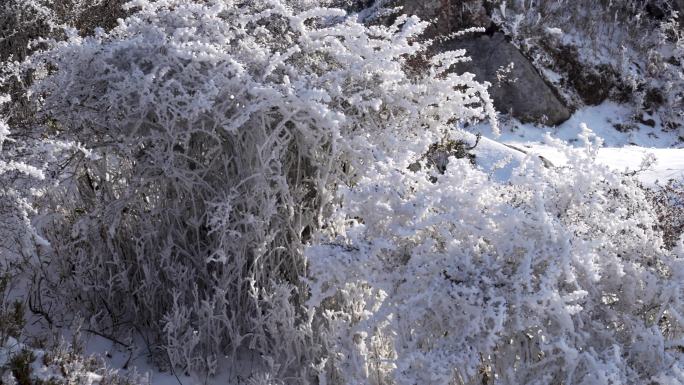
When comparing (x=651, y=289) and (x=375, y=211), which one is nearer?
(x=651, y=289)

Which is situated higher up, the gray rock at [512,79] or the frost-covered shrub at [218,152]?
the frost-covered shrub at [218,152]

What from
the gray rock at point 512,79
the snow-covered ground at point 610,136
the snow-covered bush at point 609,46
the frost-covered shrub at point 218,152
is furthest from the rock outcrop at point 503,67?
the frost-covered shrub at point 218,152

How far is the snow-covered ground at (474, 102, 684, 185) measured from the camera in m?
6.91

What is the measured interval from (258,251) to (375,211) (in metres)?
0.80

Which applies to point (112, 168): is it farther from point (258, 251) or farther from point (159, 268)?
point (258, 251)

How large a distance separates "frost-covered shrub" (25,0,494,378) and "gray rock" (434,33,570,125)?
16.1ft

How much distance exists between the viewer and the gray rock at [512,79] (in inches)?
330

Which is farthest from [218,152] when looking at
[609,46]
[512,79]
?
[609,46]

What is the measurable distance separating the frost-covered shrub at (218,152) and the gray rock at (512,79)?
4.91 m

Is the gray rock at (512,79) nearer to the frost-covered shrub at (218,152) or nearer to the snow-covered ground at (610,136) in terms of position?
the snow-covered ground at (610,136)

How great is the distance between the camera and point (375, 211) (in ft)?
8.46

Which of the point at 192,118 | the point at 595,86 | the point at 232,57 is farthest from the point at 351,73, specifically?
the point at 595,86

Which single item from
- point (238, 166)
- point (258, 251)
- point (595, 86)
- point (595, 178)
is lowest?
point (595, 86)

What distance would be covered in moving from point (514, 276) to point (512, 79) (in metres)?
6.49
